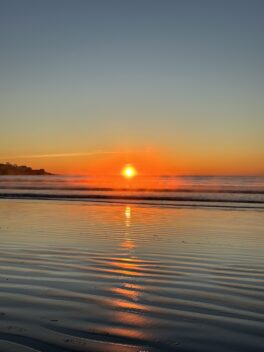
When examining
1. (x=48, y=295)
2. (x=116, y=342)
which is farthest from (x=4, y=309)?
(x=116, y=342)

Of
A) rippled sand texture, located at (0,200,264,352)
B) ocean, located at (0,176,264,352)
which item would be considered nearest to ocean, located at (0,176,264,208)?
rippled sand texture, located at (0,200,264,352)

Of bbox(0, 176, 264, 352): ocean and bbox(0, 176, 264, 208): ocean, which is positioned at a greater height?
bbox(0, 176, 264, 208): ocean

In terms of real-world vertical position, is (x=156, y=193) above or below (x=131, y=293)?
above

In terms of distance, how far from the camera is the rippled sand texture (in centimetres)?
491

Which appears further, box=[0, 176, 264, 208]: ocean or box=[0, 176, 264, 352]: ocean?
box=[0, 176, 264, 208]: ocean

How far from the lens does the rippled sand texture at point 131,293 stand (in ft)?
16.1

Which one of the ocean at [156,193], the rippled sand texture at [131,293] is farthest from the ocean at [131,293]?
the ocean at [156,193]

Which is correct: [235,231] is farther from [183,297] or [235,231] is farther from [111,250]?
[183,297]

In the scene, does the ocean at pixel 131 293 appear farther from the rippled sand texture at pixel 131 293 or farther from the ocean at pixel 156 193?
the ocean at pixel 156 193

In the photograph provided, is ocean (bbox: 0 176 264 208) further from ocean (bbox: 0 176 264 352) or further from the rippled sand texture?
ocean (bbox: 0 176 264 352)

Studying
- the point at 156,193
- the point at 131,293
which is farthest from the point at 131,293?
Answer: the point at 156,193

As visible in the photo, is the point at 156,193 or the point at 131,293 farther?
the point at 156,193

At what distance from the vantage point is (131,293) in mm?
6992

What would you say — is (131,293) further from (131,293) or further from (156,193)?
(156,193)
